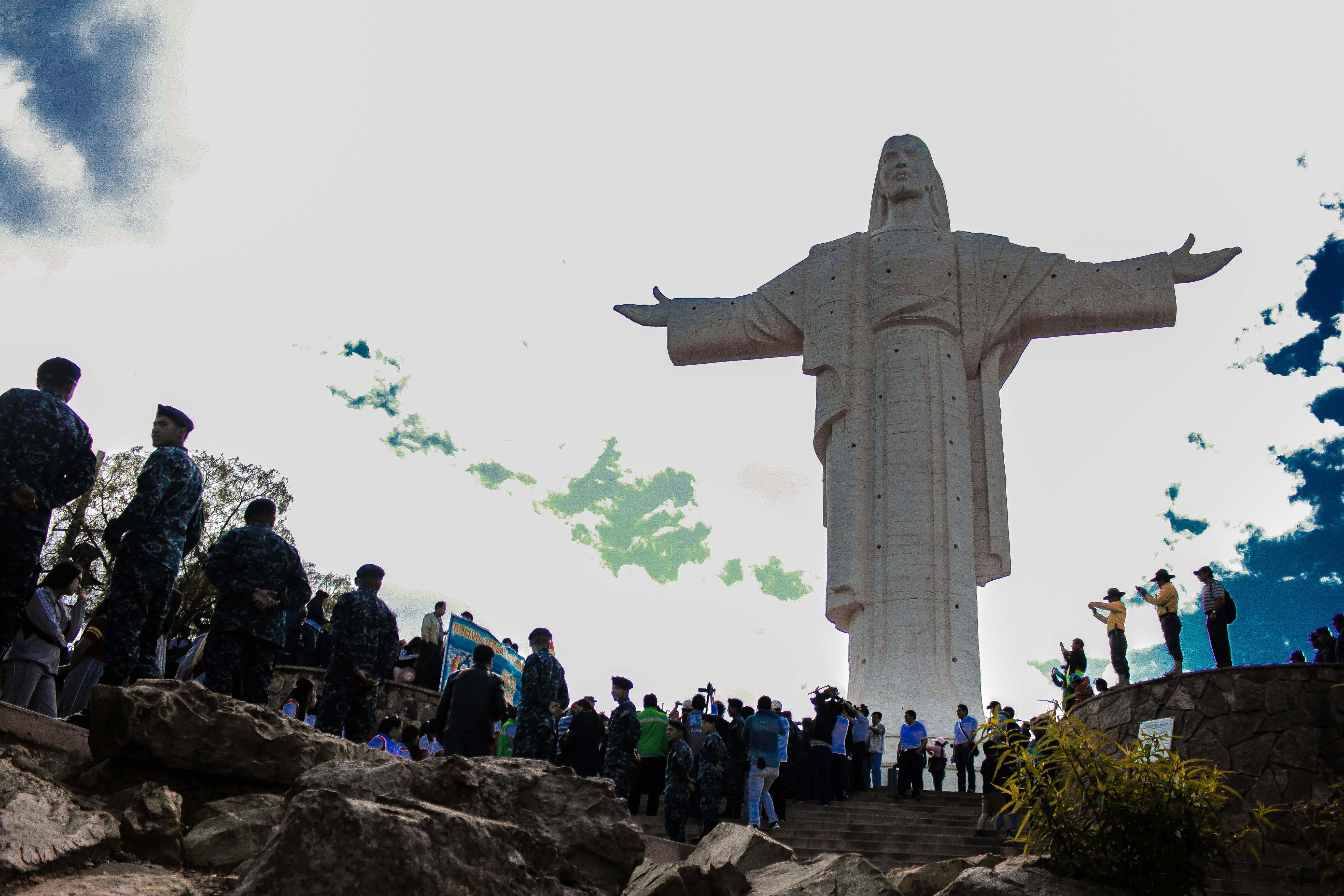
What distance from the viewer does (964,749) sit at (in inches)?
469

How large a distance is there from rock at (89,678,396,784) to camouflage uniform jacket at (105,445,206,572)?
1131 mm

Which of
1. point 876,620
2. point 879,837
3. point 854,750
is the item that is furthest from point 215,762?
point 876,620

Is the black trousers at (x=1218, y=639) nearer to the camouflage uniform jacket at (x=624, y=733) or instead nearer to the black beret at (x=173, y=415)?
the camouflage uniform jacket at (x=624, y=733)

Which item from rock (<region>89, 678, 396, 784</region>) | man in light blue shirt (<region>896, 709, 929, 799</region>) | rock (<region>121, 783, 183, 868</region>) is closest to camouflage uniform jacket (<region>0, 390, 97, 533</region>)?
rock (<region>89, 678, 396, 784</region>)

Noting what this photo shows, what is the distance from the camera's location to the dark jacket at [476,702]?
678cm

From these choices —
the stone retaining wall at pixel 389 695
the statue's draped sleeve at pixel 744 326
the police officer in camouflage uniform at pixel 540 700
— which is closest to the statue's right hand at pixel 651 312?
the statue's draped sleeve at pixel 744 326

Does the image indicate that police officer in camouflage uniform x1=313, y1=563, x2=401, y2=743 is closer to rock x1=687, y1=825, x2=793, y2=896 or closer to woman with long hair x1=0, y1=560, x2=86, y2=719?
woman with long hair x1=0, y1=560, x2=86, y2=719

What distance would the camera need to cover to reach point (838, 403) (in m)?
19.3

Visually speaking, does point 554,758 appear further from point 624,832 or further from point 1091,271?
point 1091,271

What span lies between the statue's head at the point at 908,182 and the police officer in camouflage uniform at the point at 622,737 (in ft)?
48.4

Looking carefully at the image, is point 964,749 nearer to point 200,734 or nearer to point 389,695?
point 389,695

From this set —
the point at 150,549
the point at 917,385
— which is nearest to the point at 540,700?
the point at 150,549

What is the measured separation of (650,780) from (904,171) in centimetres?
1513

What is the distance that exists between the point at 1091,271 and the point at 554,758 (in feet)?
49.8
